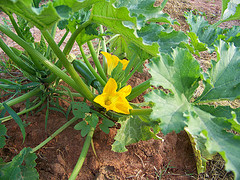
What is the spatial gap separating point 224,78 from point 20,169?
4.07 ft

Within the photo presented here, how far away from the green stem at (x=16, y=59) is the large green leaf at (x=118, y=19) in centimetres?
66

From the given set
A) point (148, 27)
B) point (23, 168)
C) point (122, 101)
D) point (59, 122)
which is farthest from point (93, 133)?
point (148, 27)

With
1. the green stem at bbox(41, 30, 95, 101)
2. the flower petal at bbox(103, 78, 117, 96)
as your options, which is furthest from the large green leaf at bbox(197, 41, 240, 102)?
the green stem at bbox(41, 30, 95, 101)

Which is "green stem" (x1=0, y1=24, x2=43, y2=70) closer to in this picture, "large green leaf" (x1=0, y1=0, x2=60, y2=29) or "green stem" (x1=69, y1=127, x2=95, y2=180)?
→ "large green leaf" (x1=0, y1=0, x2=60, y2=29)

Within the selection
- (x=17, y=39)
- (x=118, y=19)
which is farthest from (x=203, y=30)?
(x=17, y=39)

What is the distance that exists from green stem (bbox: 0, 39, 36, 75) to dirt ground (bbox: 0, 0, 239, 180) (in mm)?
→ 349

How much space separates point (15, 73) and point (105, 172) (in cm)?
132

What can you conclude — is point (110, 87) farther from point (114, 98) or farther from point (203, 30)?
point (203, 30)

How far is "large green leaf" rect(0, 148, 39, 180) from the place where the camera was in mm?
1144

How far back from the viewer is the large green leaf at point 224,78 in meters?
1.25

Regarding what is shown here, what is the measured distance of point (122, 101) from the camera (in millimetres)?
1395

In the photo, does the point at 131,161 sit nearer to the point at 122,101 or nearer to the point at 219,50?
the point at 122,101

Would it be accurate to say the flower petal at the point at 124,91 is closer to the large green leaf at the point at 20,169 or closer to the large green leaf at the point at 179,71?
the large green leaf at the point at 179,71

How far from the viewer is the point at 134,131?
1.47 metres
